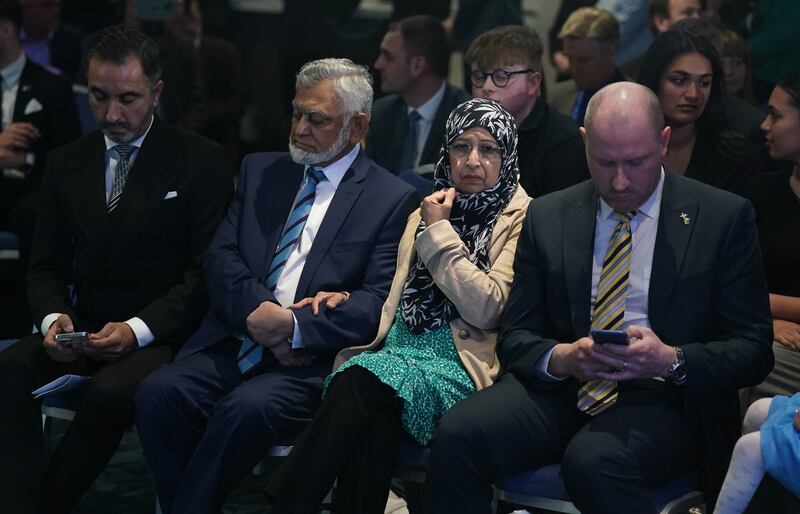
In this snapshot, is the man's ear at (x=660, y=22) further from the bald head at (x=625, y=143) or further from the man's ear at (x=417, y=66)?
the bald head at (x=625, y=143)

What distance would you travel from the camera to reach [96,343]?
4.28 m

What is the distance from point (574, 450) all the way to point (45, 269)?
7.44 ft

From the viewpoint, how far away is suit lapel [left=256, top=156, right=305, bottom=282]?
435 centimetres

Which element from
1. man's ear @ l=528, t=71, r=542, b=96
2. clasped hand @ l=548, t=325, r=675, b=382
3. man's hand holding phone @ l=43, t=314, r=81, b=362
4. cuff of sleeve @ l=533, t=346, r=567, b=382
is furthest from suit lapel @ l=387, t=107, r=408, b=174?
clasped hand @ l=548, t=325, r=675, b=382

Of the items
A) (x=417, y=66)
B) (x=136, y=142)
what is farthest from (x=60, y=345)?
(x=417, y=66)

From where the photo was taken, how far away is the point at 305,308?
412cm

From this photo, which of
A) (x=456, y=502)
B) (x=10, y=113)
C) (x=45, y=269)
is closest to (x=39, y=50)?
(x=10, y=113)

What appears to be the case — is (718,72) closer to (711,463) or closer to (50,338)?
(711,463)

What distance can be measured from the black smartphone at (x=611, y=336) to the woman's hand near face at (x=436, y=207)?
80 centimetres

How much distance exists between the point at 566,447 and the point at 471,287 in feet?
1.98

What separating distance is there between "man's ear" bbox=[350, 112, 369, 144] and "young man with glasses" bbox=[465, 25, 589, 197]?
767 mm

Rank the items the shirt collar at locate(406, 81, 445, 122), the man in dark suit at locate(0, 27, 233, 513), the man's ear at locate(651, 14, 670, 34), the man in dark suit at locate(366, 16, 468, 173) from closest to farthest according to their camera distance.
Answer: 1. the man in dark suit at locate(0, 27, 233, 513)
2. the man in dark suit at locate(366, 16, 468, 173)
3. the shirt collar at locate(406, 81, 445, 122)
4. the man's ear at locate(651, 14, 670, 34)

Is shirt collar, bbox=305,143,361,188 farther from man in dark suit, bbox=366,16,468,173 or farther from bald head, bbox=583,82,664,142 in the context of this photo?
man in dark suit, bbox=366,16,468,173

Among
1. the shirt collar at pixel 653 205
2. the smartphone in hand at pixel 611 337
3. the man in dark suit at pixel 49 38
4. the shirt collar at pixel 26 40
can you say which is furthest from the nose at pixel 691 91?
the shirt collar at pixel 26 40
